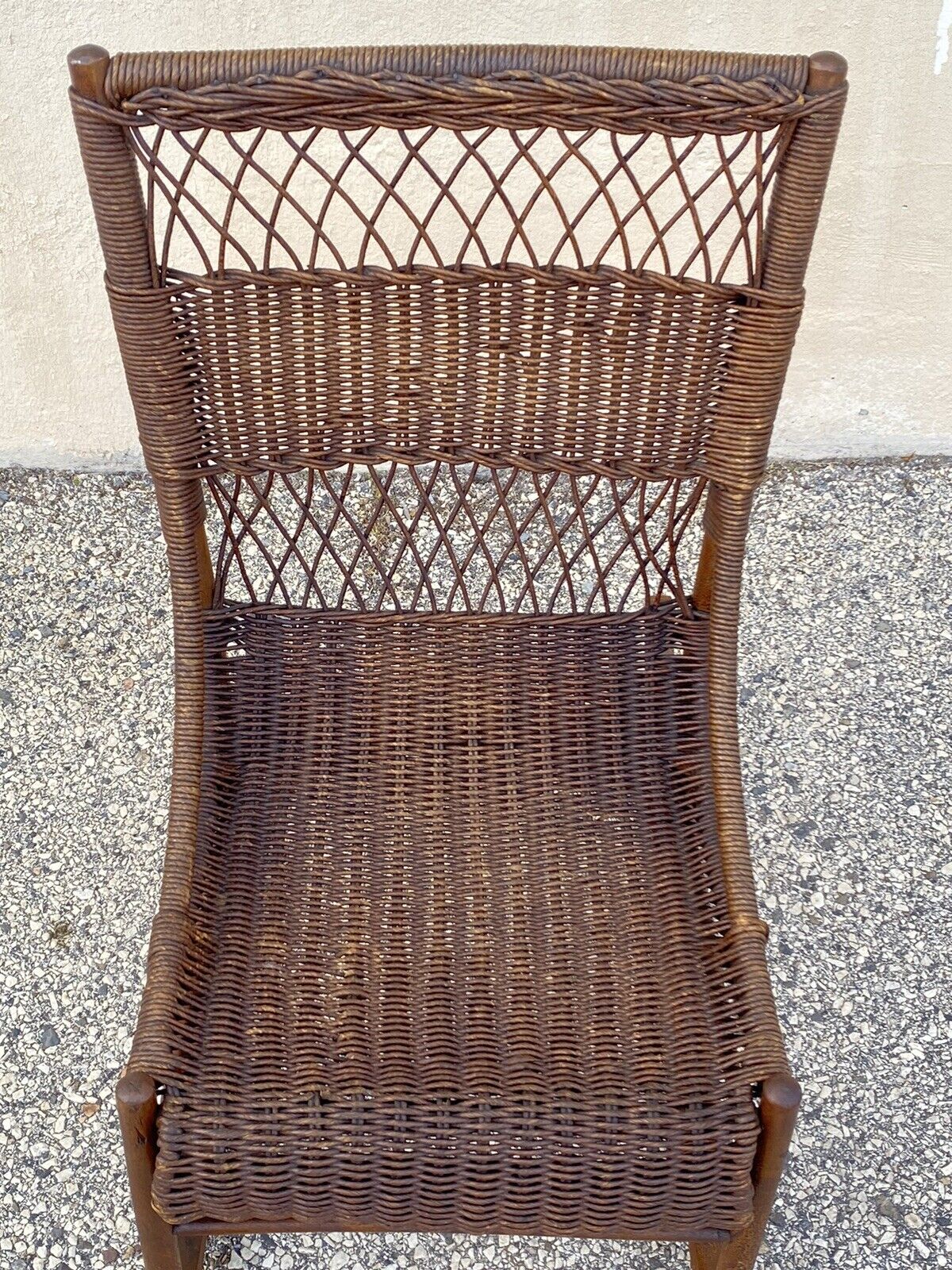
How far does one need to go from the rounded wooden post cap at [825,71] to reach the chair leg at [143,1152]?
1.14m

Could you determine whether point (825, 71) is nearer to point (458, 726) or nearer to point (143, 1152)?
point (458, 726)

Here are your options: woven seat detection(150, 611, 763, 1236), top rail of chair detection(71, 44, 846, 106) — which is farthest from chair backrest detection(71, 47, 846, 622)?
woven seat detection(150, 611, 763, 1236)

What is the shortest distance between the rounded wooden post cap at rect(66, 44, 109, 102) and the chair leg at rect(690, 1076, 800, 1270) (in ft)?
3.78

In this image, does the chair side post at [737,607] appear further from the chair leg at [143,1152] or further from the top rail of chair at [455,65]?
the chair leg at [143,1152]

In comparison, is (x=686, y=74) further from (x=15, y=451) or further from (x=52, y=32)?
(x=15, y=451)

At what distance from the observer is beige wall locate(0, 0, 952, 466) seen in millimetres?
2156

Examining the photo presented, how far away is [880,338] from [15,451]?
198 cm

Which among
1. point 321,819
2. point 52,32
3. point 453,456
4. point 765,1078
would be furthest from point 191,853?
point 52,32

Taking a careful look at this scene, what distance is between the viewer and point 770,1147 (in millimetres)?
1123

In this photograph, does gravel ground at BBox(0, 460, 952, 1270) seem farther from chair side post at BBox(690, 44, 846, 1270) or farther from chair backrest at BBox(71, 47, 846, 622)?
A: chair backrest at BBox(71, 47, 846, 622)

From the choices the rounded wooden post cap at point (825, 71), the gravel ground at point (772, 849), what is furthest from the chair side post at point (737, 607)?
the gravel ground at point (772, 849)

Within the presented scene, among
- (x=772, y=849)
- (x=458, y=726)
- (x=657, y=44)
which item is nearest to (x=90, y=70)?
(x=458, y=726)

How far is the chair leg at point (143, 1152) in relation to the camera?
1.08 m

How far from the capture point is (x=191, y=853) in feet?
4.42
